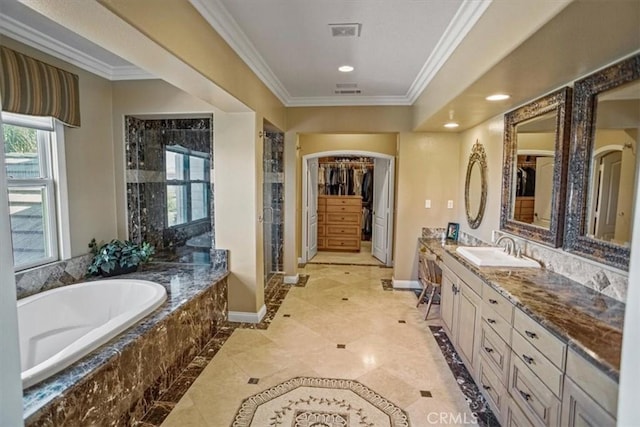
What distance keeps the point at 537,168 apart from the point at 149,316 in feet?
10.6

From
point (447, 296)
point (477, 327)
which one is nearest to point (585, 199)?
point (477, 327)

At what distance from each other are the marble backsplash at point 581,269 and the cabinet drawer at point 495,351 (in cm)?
64

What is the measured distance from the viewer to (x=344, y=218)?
7.98 meters

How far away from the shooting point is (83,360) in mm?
1947

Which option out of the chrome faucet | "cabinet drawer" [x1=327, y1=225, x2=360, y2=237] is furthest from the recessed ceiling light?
"cabinet drawer" [x1=327, y1=225, x2=360, y2=237]

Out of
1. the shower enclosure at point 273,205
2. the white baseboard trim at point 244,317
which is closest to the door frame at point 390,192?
the shower enclosure at point 273,205

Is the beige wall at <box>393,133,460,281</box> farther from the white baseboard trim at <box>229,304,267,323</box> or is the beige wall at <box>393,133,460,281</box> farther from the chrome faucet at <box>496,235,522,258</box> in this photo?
the white baseboard trim at <box>229,304,267,323</box>

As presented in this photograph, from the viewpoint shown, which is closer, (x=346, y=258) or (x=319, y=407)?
(x=319, y=407)

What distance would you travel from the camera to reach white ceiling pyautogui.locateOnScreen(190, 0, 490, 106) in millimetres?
2338

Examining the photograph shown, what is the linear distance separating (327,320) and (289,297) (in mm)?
937

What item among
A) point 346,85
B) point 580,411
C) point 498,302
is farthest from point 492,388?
point 346,85

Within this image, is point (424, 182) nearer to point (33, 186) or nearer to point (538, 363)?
point (538, 363)

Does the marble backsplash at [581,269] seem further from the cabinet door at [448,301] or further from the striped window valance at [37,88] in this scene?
the striped window valance at [37,88]

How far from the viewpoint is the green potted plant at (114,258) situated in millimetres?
3496
